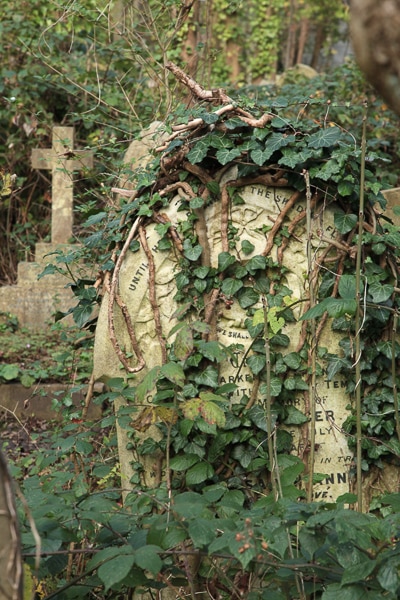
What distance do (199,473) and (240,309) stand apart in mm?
816

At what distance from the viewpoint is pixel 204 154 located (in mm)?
4062

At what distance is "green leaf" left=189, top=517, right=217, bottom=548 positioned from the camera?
8.39ft

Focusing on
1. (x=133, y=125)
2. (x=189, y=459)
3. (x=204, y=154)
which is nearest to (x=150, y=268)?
(x=204, y=154)

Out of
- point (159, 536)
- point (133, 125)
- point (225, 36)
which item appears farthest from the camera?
point (225, 36)

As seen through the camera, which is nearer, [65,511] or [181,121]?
[65,511]

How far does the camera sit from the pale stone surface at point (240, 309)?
4.12 metres

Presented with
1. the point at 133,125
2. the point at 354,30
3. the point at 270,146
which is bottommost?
the point at 354,30

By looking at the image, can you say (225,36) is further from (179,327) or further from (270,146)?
(179,327)

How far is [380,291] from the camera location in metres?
3.96

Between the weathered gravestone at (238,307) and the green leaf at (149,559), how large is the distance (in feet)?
5.24

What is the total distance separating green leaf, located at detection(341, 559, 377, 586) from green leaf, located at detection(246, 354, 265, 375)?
1.60 metres

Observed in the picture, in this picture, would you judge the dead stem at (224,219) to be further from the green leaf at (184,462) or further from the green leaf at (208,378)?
the green leaf at (184,462)

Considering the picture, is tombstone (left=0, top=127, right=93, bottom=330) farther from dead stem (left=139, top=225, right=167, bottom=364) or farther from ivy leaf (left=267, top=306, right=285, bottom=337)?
ivy leaf (left=267, top=306, right=285, bottom=337)

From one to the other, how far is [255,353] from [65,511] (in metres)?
1.54
